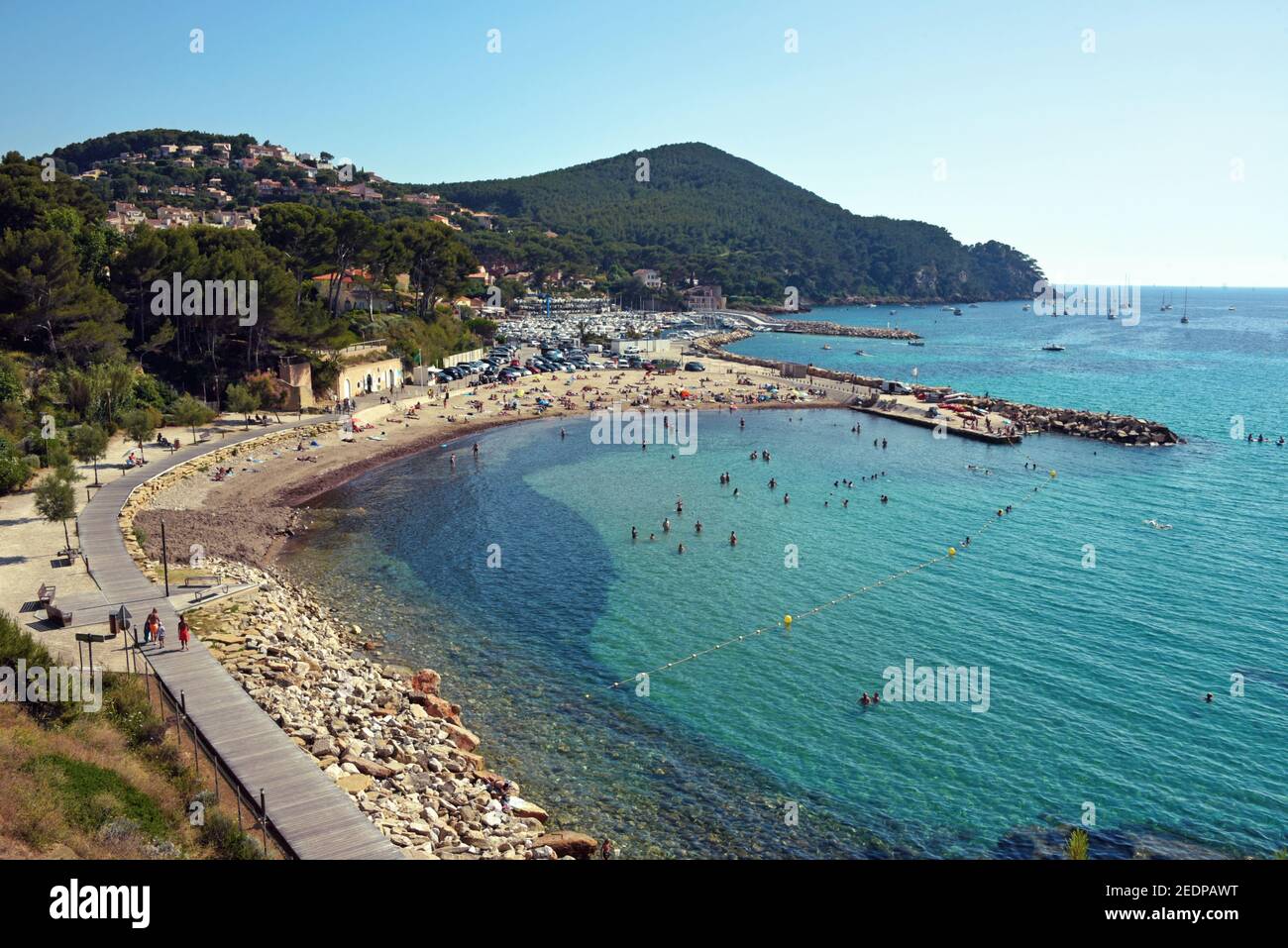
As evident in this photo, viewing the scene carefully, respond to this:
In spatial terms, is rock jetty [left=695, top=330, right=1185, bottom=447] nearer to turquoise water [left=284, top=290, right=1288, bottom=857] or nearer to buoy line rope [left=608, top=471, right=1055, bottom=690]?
turquoise water [left=284, top=290, right=1288, bottom=857]

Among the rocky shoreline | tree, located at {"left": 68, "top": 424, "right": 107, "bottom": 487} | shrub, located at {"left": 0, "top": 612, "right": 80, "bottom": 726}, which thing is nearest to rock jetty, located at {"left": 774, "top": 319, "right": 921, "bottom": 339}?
tree, located at {"left": 68, "top": 424, "right": 107, "bottom": 487}

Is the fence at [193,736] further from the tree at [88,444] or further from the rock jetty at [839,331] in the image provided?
the rock jetty at [839,331]

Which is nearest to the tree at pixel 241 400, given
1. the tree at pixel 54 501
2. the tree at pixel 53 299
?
the tree at pixel 53 299

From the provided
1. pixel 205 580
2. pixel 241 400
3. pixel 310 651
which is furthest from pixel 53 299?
pixel 310 651

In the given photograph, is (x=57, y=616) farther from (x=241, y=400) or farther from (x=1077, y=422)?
(x=1077, y=422)

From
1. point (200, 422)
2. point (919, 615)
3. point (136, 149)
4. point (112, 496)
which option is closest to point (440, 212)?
point (136, 149)

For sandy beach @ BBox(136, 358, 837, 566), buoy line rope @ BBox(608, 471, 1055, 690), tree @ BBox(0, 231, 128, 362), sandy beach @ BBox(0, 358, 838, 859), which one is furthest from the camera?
tree @ BBox(0, 231, 128, 362)
